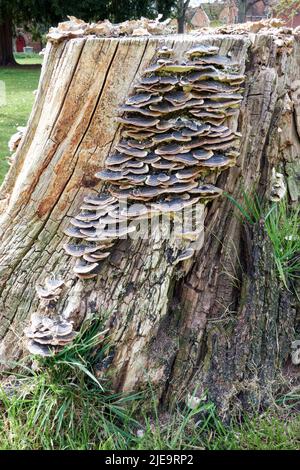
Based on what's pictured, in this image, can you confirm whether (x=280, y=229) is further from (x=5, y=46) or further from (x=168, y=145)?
(x=5, y=46)

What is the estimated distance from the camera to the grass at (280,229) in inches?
120

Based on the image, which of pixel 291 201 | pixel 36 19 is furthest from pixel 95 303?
pixel 36 19

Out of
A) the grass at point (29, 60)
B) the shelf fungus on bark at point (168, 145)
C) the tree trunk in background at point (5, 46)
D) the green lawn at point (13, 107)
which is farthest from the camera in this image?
the grass at point (29, 60)

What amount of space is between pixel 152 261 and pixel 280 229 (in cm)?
92

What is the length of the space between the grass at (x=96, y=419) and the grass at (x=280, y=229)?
2.83 ft

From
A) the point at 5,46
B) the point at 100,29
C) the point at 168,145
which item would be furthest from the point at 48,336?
the point at 5,46

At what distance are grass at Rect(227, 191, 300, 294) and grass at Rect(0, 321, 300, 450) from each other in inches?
34.0

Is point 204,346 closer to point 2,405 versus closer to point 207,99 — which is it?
point 2,405

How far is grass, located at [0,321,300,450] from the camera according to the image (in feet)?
8.20

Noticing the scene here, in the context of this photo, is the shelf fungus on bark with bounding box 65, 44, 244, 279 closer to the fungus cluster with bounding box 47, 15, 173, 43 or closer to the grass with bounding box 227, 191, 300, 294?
the grass with bounding box 227, 191, 300, 294

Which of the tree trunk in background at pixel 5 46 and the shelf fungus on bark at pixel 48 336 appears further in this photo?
the tree trunk in background at pixel 5 46

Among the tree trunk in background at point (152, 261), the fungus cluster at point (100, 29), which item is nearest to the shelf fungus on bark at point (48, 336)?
the tree trunk in background at point (152, 261)

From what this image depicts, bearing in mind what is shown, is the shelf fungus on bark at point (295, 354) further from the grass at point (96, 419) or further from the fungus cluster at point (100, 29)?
the fungus cluster at point (100, 29)

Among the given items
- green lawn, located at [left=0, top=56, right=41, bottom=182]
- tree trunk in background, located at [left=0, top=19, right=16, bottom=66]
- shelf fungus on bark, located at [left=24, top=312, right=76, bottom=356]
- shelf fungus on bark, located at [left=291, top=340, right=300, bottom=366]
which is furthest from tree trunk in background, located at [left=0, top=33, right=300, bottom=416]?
tree trunk in background, located at [left=0, top=19, right=16, bottom=66]
